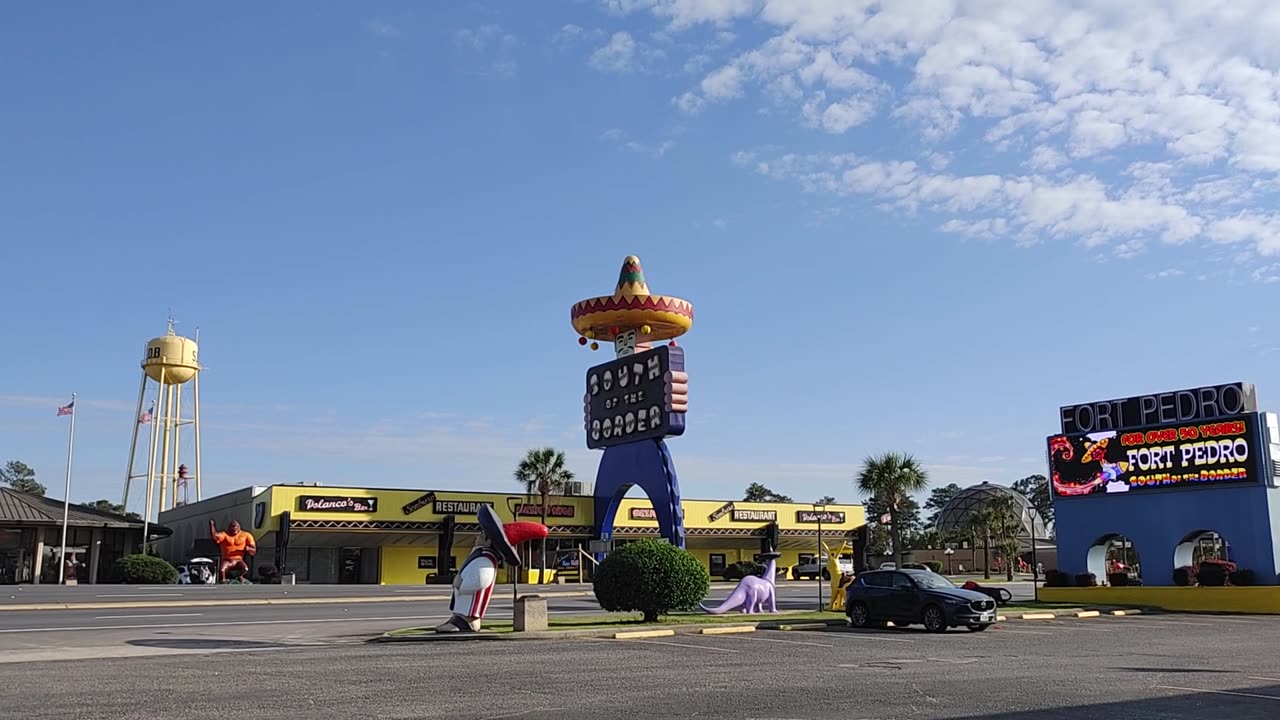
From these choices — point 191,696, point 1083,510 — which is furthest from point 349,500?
point 191,696

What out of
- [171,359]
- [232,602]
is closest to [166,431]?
[171,359]

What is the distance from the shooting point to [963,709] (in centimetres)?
1156

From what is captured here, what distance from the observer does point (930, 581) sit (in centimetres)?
2483

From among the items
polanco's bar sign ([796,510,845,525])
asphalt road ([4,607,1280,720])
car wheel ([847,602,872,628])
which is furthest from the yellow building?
asphalt road ([4,607,1280,720])

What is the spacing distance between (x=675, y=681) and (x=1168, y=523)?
28.6 m

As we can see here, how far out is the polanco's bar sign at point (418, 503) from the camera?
2419 inches

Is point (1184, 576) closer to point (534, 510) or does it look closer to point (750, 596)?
point (750, 596)

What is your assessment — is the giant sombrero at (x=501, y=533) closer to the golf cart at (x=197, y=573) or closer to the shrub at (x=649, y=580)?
the shrub at (x=649, y=580)

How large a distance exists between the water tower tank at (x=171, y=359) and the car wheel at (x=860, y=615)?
202ft

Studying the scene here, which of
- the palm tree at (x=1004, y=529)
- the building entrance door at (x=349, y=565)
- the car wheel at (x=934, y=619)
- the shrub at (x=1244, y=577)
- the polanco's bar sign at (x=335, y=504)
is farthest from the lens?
the palm tree at (x=1004, y=529)

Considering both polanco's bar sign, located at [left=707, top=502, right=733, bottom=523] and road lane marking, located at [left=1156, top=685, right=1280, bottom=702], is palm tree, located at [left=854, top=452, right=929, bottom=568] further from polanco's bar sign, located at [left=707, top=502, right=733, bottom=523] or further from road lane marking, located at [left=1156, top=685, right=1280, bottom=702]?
road lane marking, located at [left=1156, top=685, right=1280, bottom=702]

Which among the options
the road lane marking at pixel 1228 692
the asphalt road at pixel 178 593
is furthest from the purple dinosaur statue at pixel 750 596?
the road lane marking at pixel 1228 692

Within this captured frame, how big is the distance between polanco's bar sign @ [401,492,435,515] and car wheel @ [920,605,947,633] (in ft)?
138

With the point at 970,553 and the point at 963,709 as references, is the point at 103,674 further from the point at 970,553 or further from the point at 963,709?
the point at 970,553
